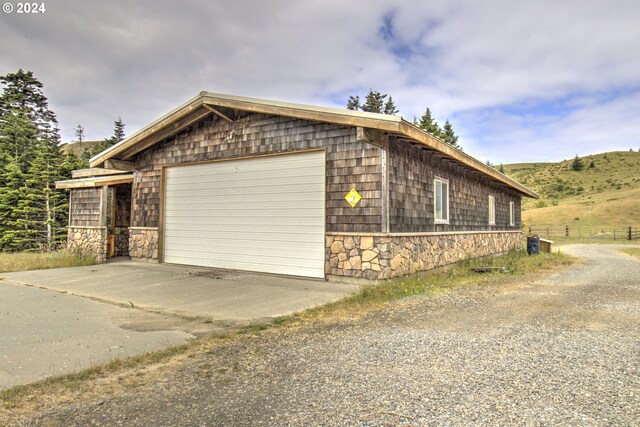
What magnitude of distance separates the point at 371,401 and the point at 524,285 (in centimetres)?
703

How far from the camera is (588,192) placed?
57406 mm

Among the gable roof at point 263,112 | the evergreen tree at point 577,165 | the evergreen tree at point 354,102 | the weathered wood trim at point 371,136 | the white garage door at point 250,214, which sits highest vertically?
the evergreen tree at point 354,102

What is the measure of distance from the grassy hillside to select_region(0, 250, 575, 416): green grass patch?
133 ft

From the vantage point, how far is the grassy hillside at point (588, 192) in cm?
4296

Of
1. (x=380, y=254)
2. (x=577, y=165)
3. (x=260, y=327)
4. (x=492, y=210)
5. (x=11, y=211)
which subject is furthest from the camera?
(x=577, y=165)

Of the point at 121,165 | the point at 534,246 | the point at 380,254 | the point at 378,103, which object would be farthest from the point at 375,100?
the point at 380,254

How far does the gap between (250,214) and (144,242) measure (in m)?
4.62

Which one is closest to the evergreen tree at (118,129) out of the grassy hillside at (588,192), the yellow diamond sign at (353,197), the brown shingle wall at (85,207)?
the brown shingle wall at (85,207)

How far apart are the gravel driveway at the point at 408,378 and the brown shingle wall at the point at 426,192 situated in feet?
11.8

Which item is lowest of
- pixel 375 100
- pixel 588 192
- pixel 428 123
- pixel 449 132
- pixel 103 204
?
pixel 103 204

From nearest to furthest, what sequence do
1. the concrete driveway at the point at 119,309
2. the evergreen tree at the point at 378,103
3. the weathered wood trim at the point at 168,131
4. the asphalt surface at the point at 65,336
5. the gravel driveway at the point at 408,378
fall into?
the gravel driveway at the point at 408,378 → the asphalt surface at the point at 65,336 → the concrete driveway at the point at 119,309 → the weathered wood trim at the point at 168,131 → the evergreen tree at the point at 378,103

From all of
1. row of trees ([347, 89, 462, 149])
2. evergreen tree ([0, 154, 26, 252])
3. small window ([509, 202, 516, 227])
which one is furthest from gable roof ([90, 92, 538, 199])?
row of trees ([347, 89, 462, 149])

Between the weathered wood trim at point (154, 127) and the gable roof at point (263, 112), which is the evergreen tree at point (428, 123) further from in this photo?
the weathered wood trim at point (154, 127)

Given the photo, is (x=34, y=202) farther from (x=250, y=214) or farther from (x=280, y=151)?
(x=280, y=151)
